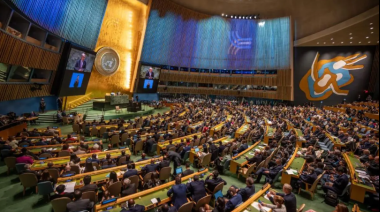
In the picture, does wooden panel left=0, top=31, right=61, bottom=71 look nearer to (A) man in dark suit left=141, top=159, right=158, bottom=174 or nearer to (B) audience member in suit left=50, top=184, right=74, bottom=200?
(B) audience member in suit left=50, top=184, right=74, bottom=200

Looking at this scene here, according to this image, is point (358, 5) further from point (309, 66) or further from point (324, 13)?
point (309, 66)

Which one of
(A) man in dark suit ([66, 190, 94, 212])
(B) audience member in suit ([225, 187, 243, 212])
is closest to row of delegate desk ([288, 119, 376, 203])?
(B) audience member in suit ([225, 187, 243, 212])

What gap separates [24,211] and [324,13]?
1131 inches

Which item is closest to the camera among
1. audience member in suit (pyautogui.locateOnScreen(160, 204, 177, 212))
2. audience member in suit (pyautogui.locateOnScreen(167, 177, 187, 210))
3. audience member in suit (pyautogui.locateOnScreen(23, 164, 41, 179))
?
audience member in suit (pyautogui.locateOnScreen(160, 204, 177, 212))

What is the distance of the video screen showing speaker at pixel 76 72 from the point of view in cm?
1434

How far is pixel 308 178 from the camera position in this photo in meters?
5.79

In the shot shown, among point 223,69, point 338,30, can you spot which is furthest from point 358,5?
point 223,69

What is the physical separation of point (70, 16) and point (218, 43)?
22698 mm

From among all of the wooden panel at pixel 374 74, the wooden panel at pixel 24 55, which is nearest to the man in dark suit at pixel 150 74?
the wooden panel at pixel 24 55

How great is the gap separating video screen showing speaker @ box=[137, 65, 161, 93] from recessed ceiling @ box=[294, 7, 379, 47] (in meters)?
20.4

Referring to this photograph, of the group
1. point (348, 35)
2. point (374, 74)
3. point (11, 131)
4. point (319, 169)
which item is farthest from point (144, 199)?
point (374, 74)

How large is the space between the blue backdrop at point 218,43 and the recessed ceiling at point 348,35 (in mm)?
3909

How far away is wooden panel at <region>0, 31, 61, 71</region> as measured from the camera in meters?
9.31

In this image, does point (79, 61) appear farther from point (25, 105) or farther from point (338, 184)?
point (338, 184)
